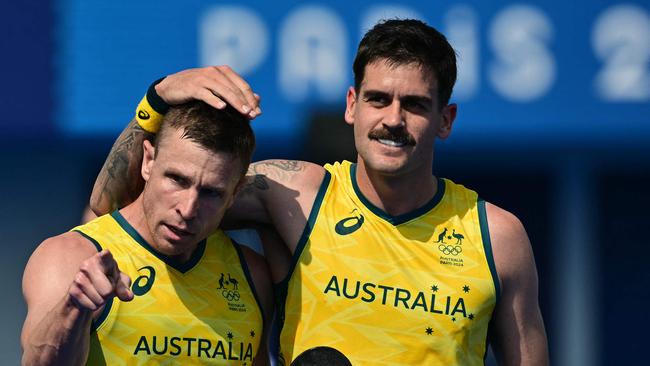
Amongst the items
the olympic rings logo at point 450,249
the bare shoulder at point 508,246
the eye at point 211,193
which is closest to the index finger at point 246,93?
the eye at point 211,193

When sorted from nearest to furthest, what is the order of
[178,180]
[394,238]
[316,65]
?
[178,180] → [394,238] → [316,65]

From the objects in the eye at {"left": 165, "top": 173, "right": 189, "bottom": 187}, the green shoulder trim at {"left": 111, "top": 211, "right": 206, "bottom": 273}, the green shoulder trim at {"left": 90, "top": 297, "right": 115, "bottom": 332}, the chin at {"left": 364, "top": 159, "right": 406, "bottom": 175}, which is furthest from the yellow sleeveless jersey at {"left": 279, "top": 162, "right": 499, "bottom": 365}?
the green shoulder trim at {"left": 90, "top": 297, "right": 115, "bottom": 332}

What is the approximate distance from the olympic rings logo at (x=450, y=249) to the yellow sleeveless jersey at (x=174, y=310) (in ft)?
2.21

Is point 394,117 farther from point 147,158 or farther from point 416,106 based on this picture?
point 147,158

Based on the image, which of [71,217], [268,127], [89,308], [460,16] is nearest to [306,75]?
[268,127]

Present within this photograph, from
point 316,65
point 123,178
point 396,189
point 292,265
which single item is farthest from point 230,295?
point 316,65

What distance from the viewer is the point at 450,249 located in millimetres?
4457

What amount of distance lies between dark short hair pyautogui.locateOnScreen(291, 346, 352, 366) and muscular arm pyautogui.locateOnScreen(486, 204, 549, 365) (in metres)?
0.63

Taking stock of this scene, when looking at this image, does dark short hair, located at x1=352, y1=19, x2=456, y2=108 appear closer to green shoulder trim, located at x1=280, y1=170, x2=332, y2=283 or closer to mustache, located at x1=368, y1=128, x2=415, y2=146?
mustache, located at x1=368, y1=128, x2=415, y2=146

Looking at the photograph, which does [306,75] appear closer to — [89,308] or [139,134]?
[139,134]

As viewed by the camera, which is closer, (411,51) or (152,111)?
(152,111)

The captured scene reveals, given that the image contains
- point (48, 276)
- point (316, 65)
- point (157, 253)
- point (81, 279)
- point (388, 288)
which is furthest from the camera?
point (316, 65)

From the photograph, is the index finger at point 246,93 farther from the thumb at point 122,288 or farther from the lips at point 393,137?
the thumb at point 122,288

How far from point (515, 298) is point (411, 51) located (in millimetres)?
930
